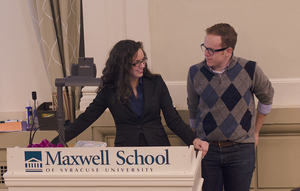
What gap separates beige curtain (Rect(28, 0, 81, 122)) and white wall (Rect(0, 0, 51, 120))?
0.57 ft

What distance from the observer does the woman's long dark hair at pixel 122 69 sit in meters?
1.91

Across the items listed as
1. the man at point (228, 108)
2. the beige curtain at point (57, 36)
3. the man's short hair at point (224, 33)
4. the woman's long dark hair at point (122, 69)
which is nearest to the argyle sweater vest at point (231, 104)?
the man at point (228, 108)

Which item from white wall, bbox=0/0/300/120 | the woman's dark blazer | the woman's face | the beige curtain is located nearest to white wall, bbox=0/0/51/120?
the beige curtain

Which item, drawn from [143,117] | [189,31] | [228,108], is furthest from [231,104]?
[189,31]

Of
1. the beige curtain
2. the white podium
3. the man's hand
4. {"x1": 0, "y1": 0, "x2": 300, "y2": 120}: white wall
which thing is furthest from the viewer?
the beige curtain

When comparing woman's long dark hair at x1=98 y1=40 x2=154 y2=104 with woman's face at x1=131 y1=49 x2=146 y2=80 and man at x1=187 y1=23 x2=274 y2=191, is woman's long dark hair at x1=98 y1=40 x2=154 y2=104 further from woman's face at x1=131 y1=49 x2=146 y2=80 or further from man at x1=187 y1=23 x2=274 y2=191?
man at x1=187 y1=23 x2=274 y2=191

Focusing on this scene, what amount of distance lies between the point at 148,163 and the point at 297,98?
69.0 inches

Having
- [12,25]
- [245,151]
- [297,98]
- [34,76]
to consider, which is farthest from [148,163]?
[12,25]

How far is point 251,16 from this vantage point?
2.55m

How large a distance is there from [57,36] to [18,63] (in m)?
0.46

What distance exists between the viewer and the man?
1943 mm

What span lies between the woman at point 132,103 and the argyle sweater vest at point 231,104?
18 centimetres

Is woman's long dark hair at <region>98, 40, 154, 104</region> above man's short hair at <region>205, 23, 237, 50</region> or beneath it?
beneath

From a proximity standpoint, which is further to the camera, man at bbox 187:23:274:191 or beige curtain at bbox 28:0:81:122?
beige curtain at bbox 28:0:81:122
